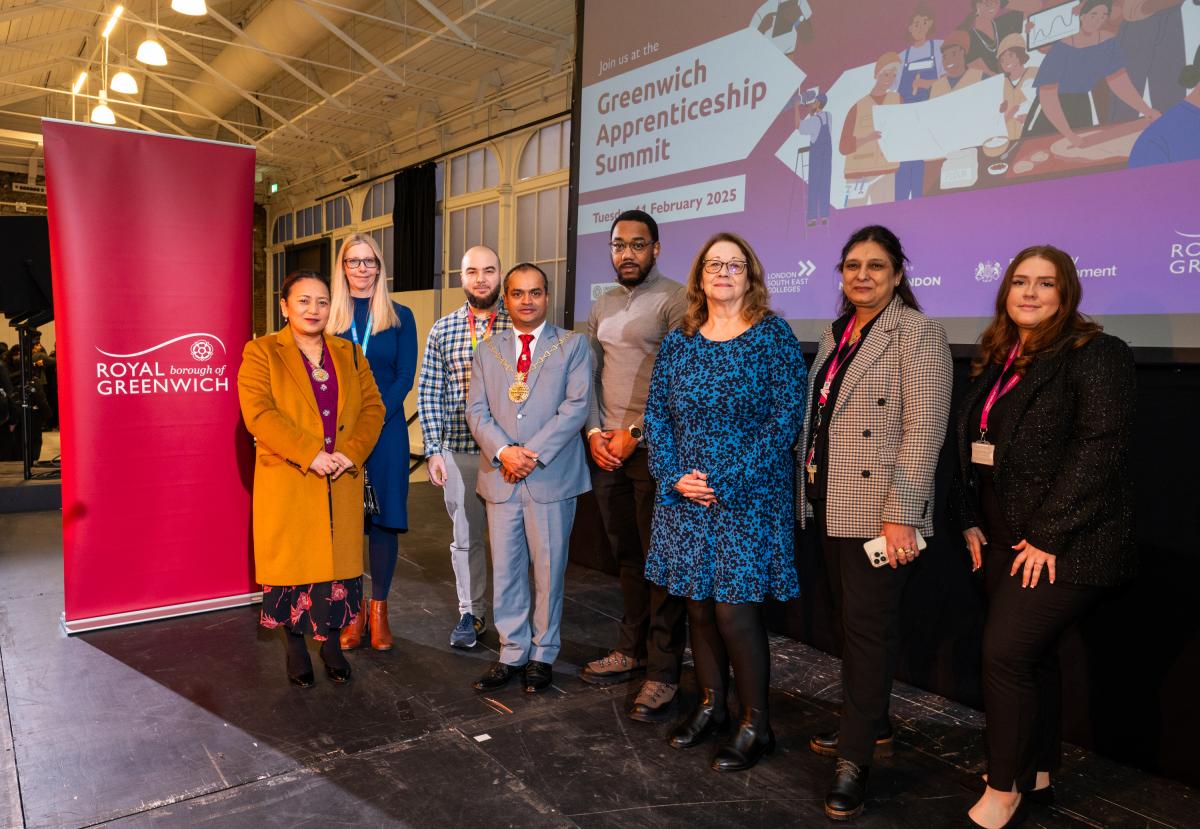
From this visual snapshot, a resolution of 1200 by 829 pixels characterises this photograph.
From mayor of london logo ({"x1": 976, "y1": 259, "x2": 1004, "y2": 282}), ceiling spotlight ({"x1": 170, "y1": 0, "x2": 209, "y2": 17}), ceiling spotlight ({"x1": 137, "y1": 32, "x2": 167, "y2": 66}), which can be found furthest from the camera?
ceiling spotlight ({"x1": 137, "y1": 32, "x2": 167, "y2": 66})

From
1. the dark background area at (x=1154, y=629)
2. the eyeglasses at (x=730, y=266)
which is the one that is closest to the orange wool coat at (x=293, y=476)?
the eyeglasses at (x=730, y=266)

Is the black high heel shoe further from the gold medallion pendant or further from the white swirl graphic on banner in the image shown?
the white swirl graphic on banner

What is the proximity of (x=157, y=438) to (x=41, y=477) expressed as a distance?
413 centimetres

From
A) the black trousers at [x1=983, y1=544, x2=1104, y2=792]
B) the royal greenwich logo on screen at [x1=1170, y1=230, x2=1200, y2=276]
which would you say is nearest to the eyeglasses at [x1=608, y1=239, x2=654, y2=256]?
the black trousers at [x1=983, y1=544, x2=1104, y2=792]

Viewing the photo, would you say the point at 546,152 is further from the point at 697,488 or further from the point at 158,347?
the point at 697,488

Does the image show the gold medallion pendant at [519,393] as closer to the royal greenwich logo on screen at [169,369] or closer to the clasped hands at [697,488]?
the clasped hands at [697,488]

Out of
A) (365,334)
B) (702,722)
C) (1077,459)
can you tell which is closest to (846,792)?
(702,722)

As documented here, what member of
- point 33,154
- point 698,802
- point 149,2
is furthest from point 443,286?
point 698,802

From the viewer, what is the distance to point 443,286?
35.8ft

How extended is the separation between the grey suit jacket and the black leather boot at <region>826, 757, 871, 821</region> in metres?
1.22

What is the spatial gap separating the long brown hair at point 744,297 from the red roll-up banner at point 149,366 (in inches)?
88.3

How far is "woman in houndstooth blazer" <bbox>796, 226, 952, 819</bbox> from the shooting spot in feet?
6.68

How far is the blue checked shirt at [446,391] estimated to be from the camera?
3156 millimetres

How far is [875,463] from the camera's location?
211cm
